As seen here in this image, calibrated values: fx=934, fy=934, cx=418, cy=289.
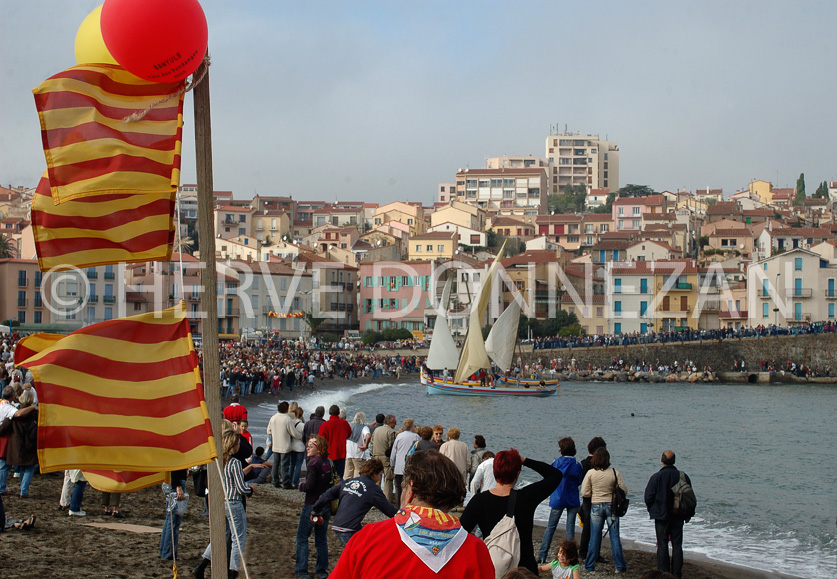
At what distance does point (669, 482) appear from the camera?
343 inches

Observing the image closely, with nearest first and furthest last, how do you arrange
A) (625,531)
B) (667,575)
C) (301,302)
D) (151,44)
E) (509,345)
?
(667,575), (151,44), (625,531), (509,345), (301,302)

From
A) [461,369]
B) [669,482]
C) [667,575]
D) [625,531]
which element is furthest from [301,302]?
[667,575]

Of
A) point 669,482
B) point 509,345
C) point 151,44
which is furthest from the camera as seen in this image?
point 509,345

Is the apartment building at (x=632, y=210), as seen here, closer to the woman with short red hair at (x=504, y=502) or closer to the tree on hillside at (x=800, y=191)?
the tree on hillside at (x=800, y=191)

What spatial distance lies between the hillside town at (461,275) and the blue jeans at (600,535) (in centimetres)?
3613

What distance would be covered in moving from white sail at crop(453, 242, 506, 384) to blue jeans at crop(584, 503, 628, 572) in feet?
110

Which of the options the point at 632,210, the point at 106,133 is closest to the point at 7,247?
the point at 632,210

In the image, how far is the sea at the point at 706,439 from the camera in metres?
14.7

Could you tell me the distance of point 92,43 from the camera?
4457mm

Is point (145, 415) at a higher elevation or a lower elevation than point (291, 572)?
higher

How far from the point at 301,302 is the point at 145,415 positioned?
7356cm

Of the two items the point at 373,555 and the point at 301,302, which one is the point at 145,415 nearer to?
the point at 373,555

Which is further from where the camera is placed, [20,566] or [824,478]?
[824,478]

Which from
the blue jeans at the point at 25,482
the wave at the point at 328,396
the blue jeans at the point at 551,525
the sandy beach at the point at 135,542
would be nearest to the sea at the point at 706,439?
the wave at the point at 328,396
